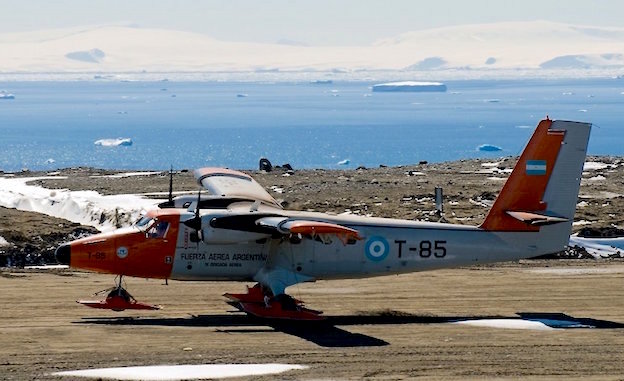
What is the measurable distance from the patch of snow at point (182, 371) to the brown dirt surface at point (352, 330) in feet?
1.47

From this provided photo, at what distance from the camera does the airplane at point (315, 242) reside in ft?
105

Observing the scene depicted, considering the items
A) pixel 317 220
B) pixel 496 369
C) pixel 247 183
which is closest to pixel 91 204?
pixel 247 183

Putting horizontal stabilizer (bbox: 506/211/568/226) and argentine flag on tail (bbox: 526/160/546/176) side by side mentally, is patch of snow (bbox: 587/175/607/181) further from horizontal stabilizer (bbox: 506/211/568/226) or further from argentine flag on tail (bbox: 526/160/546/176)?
argentine flag on tail (bbox: 526/160/546/176)

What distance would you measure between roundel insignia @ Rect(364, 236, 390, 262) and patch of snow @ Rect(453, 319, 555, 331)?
10.6ft

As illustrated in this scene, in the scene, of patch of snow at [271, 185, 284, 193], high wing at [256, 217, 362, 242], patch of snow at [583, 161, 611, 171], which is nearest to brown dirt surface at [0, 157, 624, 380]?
high wing at [256, 217, 362, 242]

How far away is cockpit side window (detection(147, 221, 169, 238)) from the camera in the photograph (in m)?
32.5

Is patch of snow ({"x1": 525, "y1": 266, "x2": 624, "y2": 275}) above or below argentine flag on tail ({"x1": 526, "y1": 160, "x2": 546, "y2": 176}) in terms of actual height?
below

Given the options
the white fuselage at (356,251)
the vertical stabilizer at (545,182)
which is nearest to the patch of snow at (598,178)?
the vertical stabilizer at (545,182)

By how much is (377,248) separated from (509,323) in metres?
4.66

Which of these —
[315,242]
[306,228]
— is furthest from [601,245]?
[306,228]

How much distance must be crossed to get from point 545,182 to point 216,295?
11.3 meters

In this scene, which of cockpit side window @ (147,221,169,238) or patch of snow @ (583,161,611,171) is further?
patch of snow @ (583,161,611,171)

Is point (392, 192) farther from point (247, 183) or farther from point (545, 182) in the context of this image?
point (545, 182)

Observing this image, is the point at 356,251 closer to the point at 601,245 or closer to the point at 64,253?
the point at 64,253
